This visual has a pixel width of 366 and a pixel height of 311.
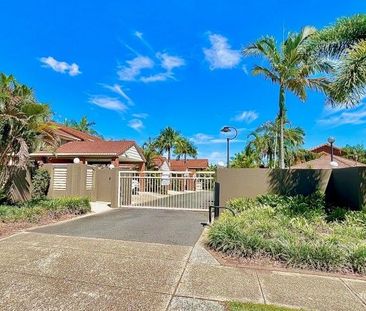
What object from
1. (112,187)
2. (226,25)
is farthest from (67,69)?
(226,25)

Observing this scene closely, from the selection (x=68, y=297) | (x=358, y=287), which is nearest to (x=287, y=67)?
(x=358, y=287)

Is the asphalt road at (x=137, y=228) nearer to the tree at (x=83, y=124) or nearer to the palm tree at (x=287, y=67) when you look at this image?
the palm tree at (x=287, y=67)

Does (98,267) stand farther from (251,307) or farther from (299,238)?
(299,238)

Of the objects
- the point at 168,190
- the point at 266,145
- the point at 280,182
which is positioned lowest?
the point at 168,190

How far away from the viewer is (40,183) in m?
14.1

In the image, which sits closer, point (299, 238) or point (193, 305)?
point (193, 305)

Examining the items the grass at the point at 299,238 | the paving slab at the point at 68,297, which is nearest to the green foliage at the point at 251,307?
the paving slab at the point at 68,297

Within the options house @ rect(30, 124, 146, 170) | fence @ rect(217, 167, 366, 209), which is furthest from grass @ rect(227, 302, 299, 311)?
house @ rect(30, 124, 146, 170)

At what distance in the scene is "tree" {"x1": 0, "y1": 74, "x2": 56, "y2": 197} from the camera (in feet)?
34.2

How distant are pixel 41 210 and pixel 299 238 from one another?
28.3 ft

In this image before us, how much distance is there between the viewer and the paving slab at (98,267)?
5.08 meters

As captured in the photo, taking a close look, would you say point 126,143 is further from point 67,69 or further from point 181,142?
point 181,142

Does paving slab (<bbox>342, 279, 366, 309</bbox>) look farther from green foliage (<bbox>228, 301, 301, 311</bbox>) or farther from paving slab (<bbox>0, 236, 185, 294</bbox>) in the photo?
paving slab (<bbox>0, 236, 185, 294</bbox>)

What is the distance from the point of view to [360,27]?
8992 millimetres
